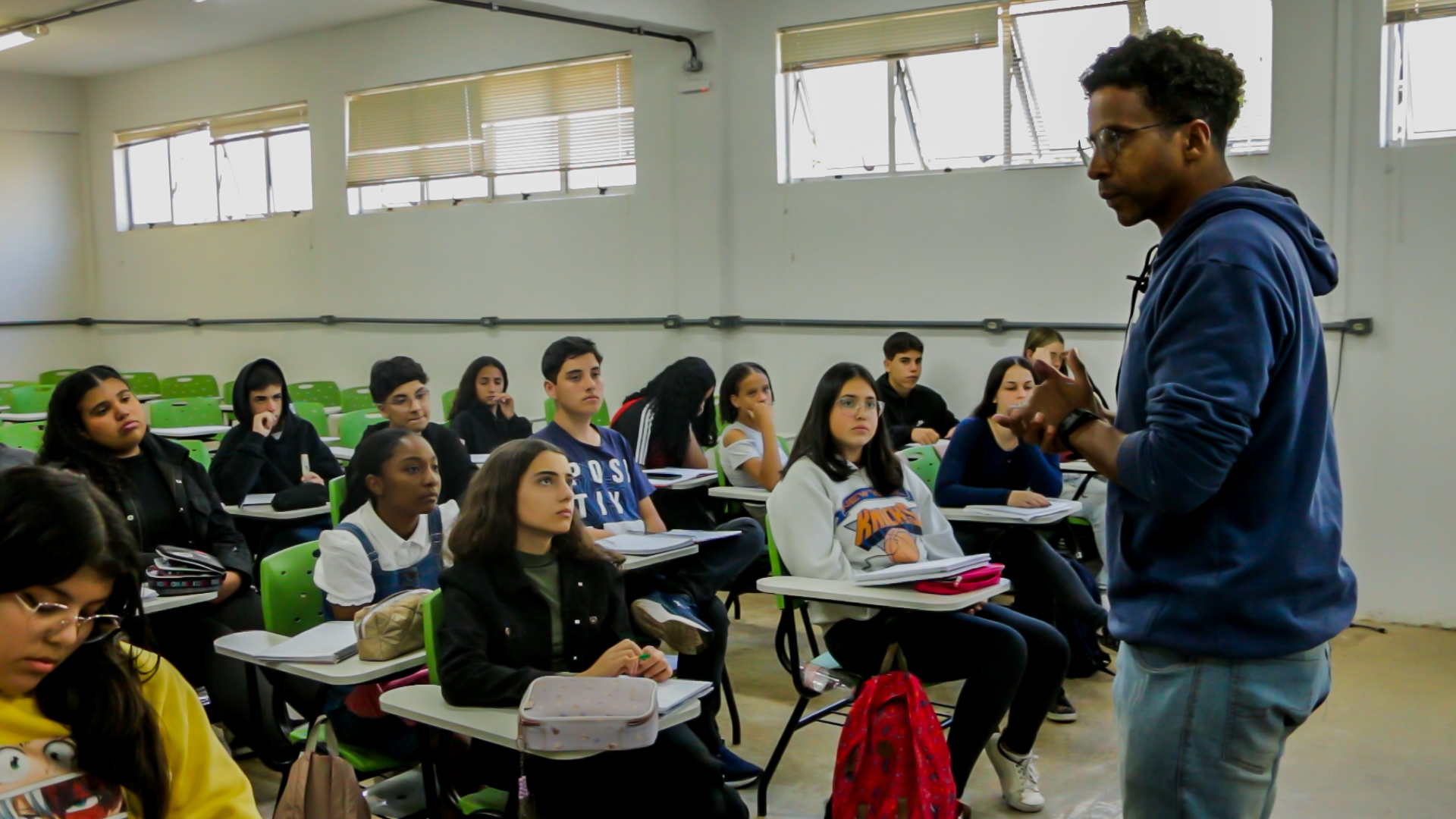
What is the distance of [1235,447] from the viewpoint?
50.4 inches

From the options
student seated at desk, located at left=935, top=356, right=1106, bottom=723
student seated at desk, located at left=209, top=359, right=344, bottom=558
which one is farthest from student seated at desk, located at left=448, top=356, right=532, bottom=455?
student seated at desk, located at left=935, top=356, right=1106, bottom=723

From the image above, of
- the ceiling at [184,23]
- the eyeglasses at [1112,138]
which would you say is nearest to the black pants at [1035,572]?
the eyeglasses at [1112,138]

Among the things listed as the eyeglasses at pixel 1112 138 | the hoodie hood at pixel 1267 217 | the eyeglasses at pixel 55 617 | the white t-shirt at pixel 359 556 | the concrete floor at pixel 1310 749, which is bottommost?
the concrete floor at pixel 1310 749

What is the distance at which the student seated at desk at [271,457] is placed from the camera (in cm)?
433

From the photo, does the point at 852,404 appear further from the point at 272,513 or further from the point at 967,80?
the point at 967,80

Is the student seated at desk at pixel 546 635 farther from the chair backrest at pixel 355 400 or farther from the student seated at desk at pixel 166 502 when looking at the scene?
the chair backrest at pixel 355 400

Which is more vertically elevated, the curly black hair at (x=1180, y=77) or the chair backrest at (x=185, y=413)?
the curly black hair at (x=1180, y=77)

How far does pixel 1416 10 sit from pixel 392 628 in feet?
15.8

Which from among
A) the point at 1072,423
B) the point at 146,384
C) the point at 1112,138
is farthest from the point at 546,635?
the point at 146,384

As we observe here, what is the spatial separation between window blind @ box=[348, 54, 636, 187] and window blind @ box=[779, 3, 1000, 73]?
1177 mm

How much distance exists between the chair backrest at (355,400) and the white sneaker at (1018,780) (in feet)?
19.2

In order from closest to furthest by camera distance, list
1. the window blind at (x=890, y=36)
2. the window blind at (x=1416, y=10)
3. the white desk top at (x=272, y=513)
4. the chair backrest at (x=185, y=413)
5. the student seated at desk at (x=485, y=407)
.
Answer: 1. the white desk top at (x=272, y=513)
2. the window blind at (x=1416, y=10)
3. the student seated at desk at (x=485, y=407)
4. the window blind at (x=890, y=36)
5. the chair backrest at (x=185, y=413)

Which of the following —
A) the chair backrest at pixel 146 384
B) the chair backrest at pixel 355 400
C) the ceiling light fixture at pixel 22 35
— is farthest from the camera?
the chair backrest at pixel 146 384

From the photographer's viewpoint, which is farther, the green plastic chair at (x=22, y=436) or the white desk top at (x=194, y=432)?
the white desk top at (x=194, y=432)
